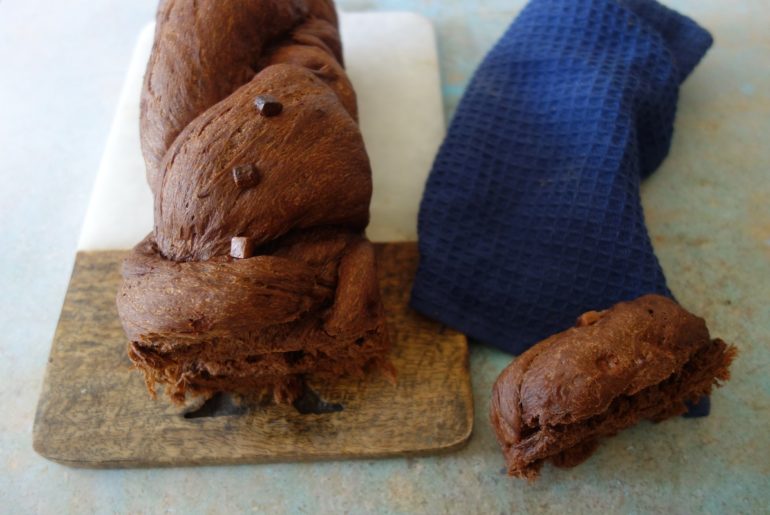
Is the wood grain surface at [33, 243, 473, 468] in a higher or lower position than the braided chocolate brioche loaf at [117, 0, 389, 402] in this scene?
lower

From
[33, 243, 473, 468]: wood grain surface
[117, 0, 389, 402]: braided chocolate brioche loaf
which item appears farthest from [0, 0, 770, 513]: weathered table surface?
[117, 0, 389, 402]: braided chocolate brioche loaf

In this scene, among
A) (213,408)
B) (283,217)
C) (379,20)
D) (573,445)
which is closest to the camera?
(283,217)

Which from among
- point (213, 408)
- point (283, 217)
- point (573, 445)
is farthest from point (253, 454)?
point (573, 445)

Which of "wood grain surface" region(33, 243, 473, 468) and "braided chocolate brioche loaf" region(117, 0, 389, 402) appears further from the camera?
"wood grain surface" region(33, 243, 473, 468)

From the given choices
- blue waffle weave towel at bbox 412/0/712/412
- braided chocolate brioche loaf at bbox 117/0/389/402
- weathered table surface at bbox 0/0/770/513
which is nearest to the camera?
Result: braided chocolate brioche loaf at bbox 117/0/389/402

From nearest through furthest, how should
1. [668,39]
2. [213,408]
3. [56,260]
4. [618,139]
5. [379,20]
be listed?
[213,408] < [618,139] < [56,260] < [668,39] < [379,20]

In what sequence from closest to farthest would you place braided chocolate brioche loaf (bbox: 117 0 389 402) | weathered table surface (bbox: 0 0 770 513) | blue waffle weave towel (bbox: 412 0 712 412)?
braided chocolate brioche loaf (bbox: 117 0 389 402)
weathered table surface (bbox: 0 0 770 513)
blue waffle weave towel (bbox: 412 0 712 412)

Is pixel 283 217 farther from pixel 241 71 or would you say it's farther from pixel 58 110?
Result: pixel 58 110

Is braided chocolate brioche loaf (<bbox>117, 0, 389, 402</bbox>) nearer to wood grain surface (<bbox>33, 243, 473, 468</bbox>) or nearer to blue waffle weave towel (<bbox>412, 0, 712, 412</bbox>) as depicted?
wood grain surface (<bbox>33, 243, 473, 468</bbox>)
